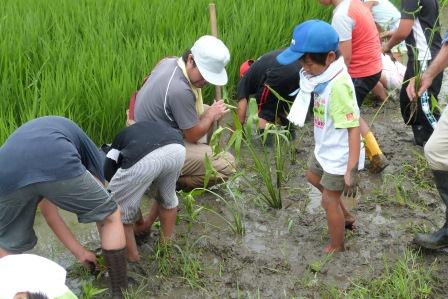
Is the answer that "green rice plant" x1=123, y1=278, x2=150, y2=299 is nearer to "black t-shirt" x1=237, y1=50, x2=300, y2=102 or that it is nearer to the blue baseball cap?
the blue baseball cap

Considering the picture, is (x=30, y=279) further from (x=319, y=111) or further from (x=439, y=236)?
(x=439, y=236)

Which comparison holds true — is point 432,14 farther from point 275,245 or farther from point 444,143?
point 275,245

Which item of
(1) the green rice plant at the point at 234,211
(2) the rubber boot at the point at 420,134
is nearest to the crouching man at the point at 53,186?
(1) the green rice plant at the point at 234,211

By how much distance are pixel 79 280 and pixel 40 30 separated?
93.2 inches

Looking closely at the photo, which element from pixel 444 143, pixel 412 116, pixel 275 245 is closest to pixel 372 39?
pixel 412 116

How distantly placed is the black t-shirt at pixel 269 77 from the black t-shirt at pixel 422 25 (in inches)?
30.2

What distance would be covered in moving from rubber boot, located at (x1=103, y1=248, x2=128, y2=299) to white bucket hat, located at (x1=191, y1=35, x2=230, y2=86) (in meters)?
1.04

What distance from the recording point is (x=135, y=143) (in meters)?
2.72

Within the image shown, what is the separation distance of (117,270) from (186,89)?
3.40ft

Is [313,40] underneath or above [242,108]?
above

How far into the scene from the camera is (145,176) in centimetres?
271

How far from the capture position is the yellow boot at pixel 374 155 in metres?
3.76

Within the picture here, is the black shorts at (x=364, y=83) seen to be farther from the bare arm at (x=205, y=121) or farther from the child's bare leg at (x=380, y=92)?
the bare arm at (x=205, y=121)

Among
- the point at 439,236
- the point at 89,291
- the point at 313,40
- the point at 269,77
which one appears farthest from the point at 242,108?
the point at 89,291
